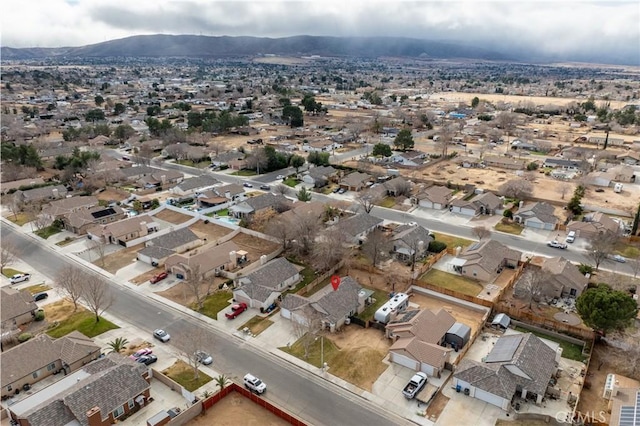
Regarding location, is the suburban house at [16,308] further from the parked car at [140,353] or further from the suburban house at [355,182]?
the suburban house at [355,182]

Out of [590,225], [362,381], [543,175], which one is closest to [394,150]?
[543,175]

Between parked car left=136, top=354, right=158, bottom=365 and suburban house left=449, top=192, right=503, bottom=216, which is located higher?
suburban house left=449, top=192, right=503, bottom=216

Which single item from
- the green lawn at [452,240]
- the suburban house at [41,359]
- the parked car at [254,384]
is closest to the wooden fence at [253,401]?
the parked car at [254,384]

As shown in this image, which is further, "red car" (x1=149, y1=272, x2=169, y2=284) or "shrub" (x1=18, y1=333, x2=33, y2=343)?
"red car" (x1=149, y1=272, x2=169, y2=284)

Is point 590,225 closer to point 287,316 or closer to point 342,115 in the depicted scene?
point 287,316

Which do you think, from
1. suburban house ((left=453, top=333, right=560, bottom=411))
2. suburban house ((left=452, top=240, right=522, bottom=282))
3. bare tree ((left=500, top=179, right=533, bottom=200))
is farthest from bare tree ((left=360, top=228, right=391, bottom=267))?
bare tree ((left=500, top=179, right=533, bottom=200))

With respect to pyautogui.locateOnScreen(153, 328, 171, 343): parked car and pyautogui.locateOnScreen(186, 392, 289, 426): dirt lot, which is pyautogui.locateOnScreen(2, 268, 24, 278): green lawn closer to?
pyautogui.locateOnScreen(153, 328, 171, 343): parked car
